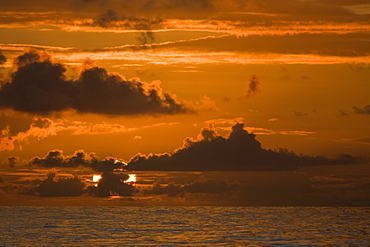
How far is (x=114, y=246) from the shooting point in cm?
14600

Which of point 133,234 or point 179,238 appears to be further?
point 133,234

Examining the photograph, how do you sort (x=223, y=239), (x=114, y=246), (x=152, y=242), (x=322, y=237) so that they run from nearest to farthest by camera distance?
1. (x=114, y=246)
2. (x=152, y=242)
3. (x=223, y=239)
4. (x=322, y=237)

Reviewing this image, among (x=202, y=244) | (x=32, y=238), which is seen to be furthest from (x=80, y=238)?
(x=202, y=244)

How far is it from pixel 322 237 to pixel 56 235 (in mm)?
62772

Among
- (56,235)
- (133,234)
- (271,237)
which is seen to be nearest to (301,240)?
(271,237)

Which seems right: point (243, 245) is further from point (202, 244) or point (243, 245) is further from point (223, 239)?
point (223, 239)

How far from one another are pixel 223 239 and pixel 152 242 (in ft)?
59.6

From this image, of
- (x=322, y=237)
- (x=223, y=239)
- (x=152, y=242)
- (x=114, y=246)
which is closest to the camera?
(x=114, y=246)

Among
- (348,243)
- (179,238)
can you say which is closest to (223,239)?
(179,238)

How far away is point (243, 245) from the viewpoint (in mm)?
147250

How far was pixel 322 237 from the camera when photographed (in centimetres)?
17962

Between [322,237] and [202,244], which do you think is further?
[322,237]

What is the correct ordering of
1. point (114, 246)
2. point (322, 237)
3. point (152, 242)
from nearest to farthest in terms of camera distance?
1. point (114, 246)
2. point (152, 242)
3. point (322, 237)

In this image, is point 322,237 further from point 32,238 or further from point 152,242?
point 32,238
